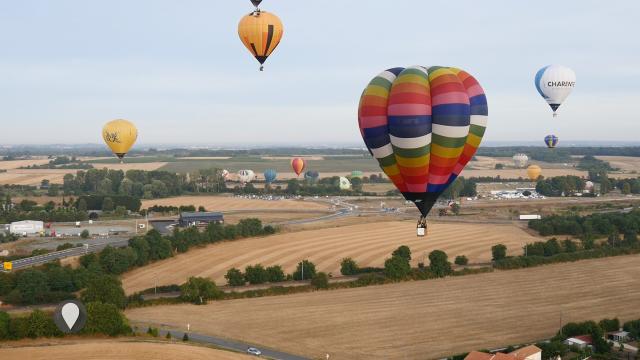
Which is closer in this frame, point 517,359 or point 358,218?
point 517,359

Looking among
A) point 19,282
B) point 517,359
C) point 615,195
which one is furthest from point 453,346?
point 615,195

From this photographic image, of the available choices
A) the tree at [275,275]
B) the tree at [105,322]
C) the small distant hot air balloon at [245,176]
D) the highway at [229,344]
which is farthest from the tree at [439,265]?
the small distant hot air balloon at [245,176]

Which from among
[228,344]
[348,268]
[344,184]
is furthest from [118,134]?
[344,184]

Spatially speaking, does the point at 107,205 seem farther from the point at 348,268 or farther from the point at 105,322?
the point at 105,322

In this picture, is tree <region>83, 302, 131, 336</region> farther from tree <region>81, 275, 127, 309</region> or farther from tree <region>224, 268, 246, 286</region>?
tree <region>224, 268, 246, 286</region>

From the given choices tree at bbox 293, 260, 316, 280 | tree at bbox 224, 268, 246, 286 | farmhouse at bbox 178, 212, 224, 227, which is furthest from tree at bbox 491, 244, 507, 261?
farmhouse at bbox 178, 212, 224, 227

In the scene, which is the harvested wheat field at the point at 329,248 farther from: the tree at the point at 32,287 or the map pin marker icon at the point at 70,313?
the map pin marker icon at the point at 70,313

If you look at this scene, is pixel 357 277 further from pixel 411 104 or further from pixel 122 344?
pixel 411 104
